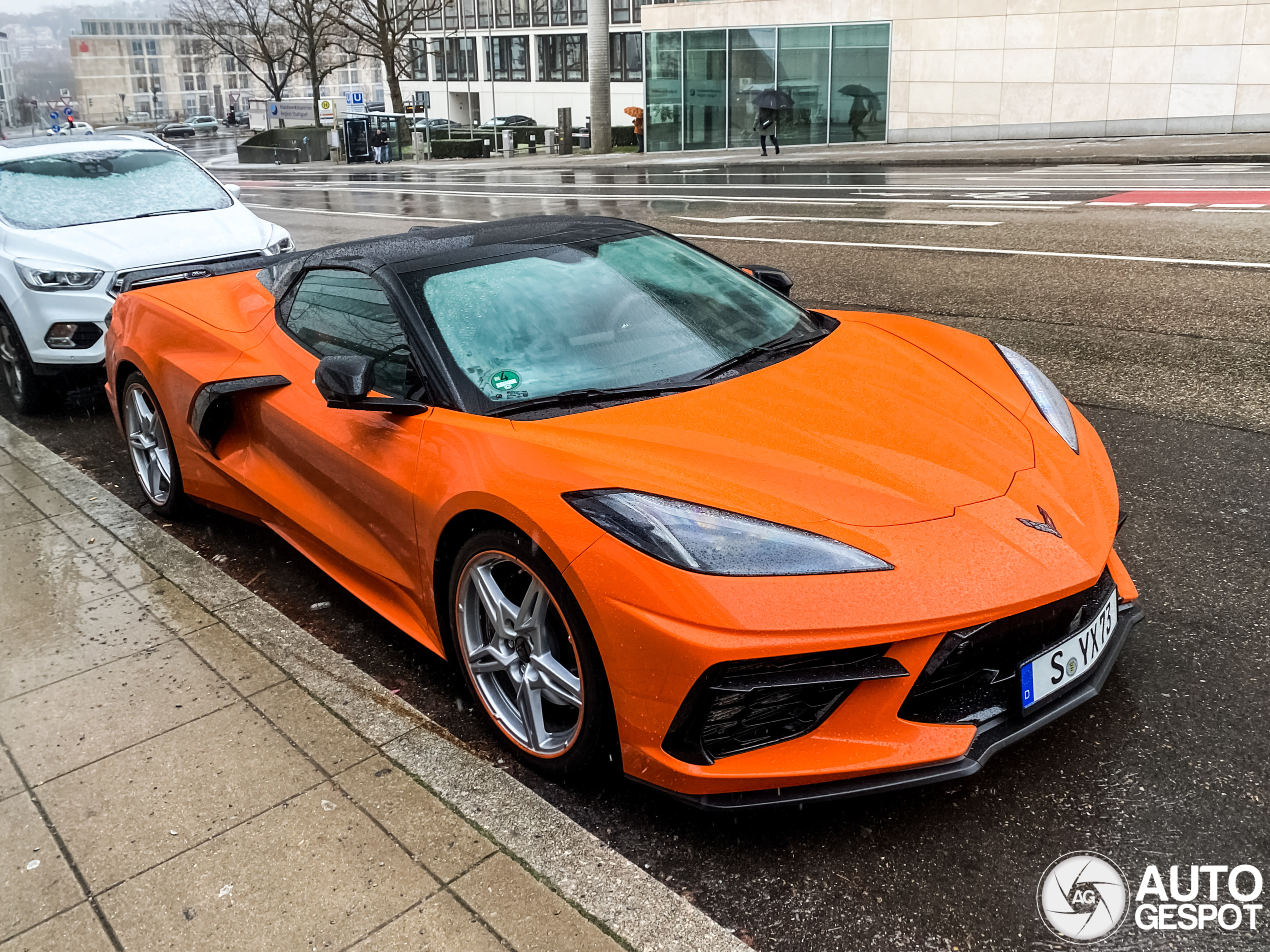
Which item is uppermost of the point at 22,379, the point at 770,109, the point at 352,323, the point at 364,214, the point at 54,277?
the point at 770,109

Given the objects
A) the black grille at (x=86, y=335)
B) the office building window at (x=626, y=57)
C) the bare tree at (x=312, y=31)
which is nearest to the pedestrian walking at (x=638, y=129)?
the bare tree at (x=312, y=31)

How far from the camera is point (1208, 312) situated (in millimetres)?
7562

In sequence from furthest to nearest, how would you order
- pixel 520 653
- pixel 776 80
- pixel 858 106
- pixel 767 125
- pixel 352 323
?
pixel 776 80 → pixel 858 106 → pixel 767 125 → pixel 352 323 → pixel 520 653

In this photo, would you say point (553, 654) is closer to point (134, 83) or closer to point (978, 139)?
point (978, 139)

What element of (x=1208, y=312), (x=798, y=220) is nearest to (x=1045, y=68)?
(x=798, y=220)

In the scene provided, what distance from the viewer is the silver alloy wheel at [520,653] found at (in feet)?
9.02

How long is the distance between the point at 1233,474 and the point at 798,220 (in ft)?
32.5

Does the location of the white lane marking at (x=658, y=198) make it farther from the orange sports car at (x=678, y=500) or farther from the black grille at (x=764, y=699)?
the black grille at (x=764, y=699)

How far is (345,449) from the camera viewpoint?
11.4ft

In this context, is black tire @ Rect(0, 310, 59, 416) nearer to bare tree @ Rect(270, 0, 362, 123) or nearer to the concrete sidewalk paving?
the concrete sidewalk paving

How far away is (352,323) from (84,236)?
13.7 ft

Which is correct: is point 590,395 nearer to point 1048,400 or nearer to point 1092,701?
point 1048,400

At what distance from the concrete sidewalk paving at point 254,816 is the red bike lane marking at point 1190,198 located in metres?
13.7

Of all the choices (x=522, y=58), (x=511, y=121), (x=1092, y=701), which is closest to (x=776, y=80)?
(x=1092, y=701)
